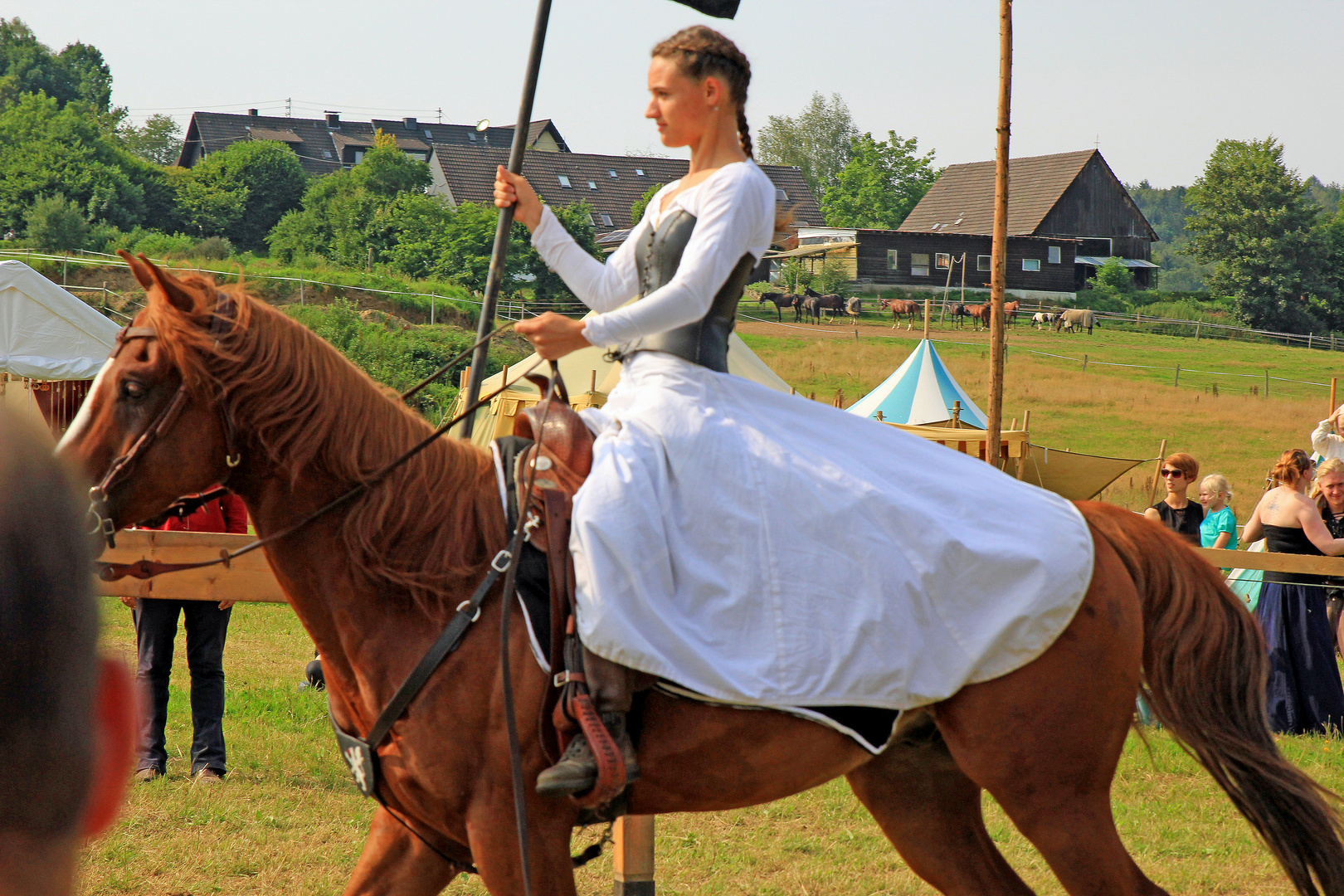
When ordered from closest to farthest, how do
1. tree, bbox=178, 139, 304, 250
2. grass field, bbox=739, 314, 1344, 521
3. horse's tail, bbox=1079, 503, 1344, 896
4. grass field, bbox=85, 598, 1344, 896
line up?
1. horse's tail, bbox=1079, 503, 1344, 896
2. grass field, bbox=85, 598, 1344, 896
3. grass field, bbox=739, 314, 1344, 521
4. tree, bbox=178, 139, 304, 250

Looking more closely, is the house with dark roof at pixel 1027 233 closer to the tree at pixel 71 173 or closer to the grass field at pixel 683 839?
the tree at pixel 71 173

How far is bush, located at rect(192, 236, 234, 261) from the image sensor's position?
144 feet

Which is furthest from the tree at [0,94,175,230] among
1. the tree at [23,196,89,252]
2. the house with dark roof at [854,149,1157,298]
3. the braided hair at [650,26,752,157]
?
the braided hair at [650,26,752,157]

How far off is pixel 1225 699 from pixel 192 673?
478 centimetres

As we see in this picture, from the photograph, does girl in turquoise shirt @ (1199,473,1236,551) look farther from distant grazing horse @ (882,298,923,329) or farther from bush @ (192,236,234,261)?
bush @ (192,236,234,261)

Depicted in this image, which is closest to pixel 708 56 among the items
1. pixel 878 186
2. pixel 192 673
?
pixel 192 673

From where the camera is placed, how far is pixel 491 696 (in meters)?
2.61

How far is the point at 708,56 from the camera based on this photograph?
9.47 feet

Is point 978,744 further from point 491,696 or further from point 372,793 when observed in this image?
point 372,793

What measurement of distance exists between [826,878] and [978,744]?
205 cm

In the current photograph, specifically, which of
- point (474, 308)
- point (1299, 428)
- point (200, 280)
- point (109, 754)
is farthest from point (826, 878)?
point (474, 308)

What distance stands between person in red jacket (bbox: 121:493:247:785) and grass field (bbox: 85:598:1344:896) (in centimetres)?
13

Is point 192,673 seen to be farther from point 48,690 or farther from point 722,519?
point 48,690

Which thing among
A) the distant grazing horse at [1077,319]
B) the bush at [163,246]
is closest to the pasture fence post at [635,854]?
the bush at [163,246]
